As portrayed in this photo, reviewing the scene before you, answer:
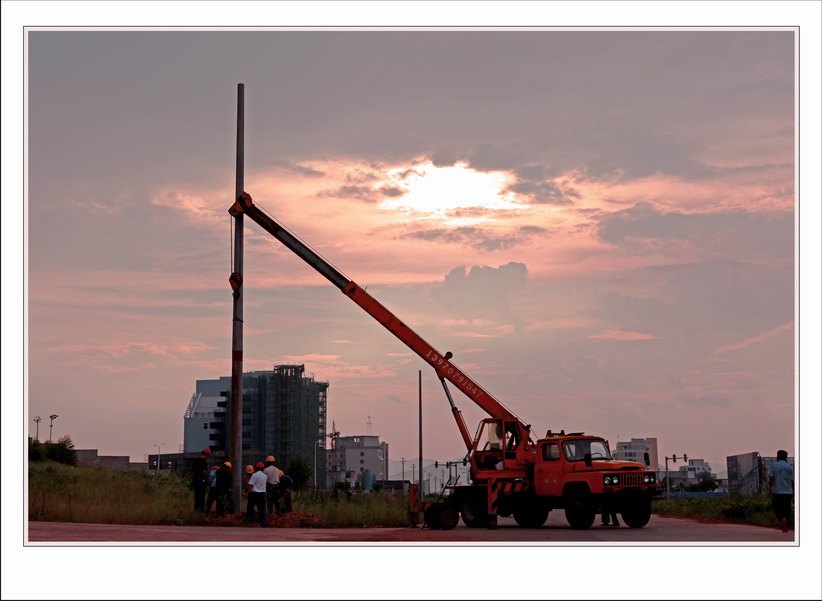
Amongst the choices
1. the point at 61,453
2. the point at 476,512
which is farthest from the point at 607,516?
the point at 61,453

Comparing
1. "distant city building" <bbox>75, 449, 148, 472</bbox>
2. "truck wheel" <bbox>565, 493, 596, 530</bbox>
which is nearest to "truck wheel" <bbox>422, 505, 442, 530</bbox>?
"truck wheel" <bbox>565, 493, 596, 530</bbox>

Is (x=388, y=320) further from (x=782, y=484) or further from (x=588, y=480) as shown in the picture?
(x=782, y=484)

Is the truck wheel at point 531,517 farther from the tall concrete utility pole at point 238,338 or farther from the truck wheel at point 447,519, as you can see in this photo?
the tall concrete utility pole at point 238,338

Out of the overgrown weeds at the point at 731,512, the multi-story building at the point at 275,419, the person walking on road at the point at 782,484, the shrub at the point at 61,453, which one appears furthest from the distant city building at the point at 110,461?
the person walking on road at the point at 782,484

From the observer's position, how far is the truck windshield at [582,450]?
27875mm

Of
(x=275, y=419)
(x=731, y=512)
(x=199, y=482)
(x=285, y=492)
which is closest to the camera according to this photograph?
(x=199, y=482)

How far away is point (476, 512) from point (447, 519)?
3.19ft

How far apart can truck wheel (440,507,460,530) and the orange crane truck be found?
0.03 m

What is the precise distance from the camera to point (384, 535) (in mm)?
23750

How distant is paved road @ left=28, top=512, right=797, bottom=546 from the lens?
20.6 m

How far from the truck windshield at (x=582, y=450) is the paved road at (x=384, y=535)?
186 cm

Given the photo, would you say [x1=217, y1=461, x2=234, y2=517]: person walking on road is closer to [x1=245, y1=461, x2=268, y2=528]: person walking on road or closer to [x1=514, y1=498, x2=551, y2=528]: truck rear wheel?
[x1=245, y1=461, x2=268, y2=528]: person walking on road

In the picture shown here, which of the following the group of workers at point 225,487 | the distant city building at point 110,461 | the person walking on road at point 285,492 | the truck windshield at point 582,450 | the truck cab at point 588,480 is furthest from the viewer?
the distant city building at point 110,461
